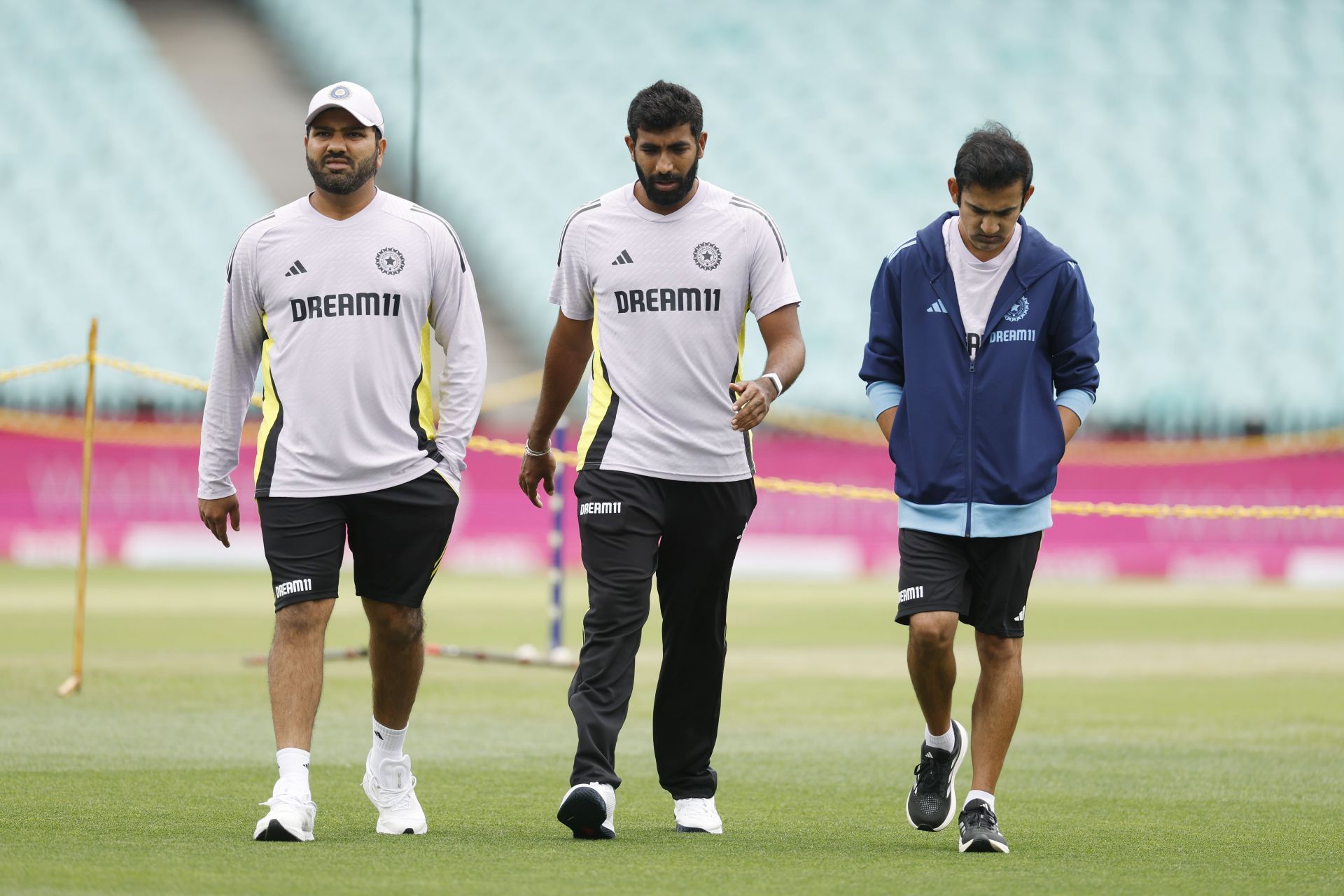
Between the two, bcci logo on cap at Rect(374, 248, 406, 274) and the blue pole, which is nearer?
bcci logo on cap at Rect(374, 248, 406, 274)

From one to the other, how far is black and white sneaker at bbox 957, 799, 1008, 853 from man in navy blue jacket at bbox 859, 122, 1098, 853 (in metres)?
0.07

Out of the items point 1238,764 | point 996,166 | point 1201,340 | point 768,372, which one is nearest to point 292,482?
point 768,372

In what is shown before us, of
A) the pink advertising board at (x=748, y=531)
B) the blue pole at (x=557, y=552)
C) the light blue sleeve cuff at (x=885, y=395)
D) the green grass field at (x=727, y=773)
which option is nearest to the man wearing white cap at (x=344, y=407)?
the green grass field at (x=727, y=773)

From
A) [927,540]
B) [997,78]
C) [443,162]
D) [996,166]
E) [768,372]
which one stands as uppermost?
[997,78]

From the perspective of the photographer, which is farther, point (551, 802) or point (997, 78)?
point (997, 78)

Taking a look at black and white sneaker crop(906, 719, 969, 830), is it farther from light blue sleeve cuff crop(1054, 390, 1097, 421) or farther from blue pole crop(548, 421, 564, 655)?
blue pole crop(548, 421, 564, 655)

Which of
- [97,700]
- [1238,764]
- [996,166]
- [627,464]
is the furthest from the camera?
[97,700]

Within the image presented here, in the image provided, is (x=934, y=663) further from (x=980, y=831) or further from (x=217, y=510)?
(x=217, y=510)

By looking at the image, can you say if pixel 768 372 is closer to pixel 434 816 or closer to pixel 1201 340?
pixel 434 816

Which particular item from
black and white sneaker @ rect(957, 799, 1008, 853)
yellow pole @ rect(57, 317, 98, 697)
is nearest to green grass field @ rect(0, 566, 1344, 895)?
black and white sneaker @ rect(957, 799, 1008, 853)

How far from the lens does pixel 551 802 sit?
18.8 ft

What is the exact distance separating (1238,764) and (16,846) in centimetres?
433

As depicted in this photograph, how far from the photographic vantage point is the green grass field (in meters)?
4.36

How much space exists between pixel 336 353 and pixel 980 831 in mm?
2085
